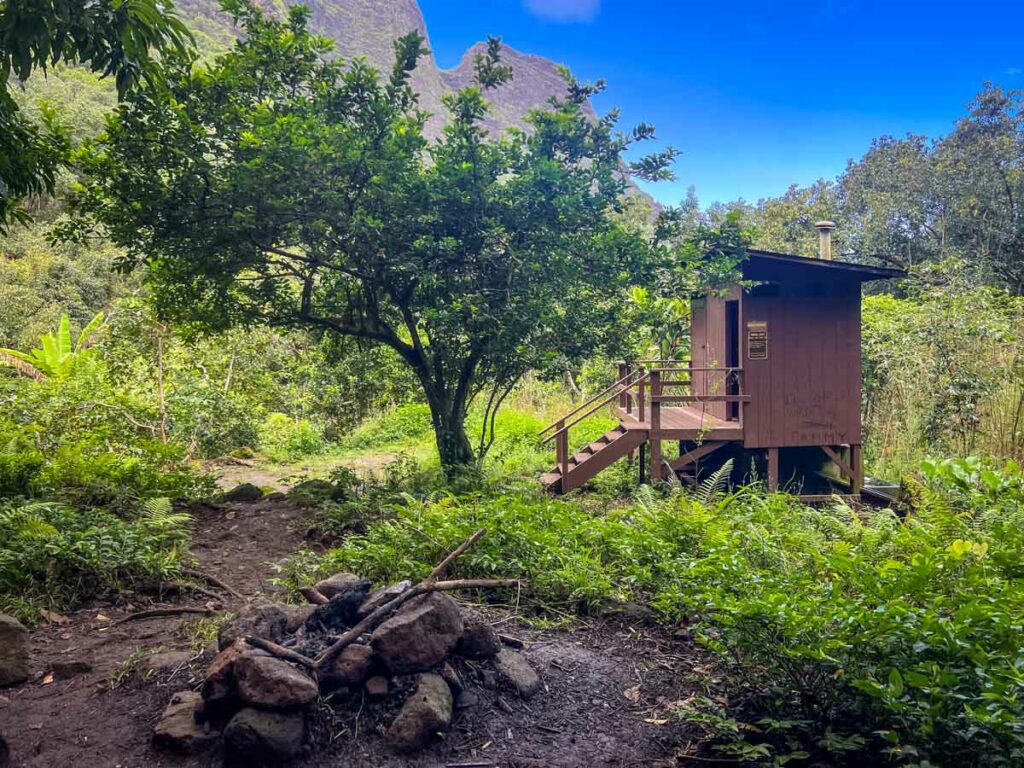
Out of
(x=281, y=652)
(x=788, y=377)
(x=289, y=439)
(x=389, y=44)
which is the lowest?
(x=281, y=652)

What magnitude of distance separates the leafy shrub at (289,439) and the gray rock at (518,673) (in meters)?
10.1

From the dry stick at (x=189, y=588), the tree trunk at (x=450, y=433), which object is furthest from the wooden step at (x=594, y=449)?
the dry stick at (x=189, y=588)

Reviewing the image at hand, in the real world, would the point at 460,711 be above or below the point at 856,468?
below

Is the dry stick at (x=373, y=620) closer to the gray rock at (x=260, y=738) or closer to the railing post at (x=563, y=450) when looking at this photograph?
the gray rock at (x=260, y=738)

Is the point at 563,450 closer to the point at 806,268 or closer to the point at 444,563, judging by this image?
the point at 806,268

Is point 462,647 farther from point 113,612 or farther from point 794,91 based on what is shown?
point 794,91

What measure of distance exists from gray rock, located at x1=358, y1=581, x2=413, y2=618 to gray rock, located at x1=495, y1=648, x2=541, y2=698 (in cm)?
59

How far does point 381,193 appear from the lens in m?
6.96

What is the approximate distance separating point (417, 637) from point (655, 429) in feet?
21.6

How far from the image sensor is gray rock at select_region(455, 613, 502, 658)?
3152mm

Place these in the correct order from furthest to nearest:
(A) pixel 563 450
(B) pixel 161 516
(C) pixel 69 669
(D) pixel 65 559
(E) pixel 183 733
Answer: (A) pixel 563 450
(B) pixel 161 516
(D) pixel 65 559
(C) pixel 69 669
(E) pixel 183 733

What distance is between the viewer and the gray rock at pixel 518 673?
10.1ft

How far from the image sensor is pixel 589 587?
162 inches

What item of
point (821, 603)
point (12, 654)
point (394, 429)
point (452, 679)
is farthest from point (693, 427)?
point (12, 654)
